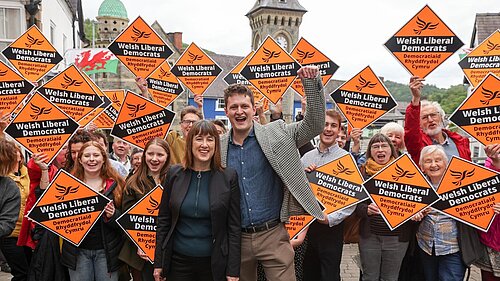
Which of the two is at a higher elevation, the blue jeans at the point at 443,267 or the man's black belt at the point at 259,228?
the man's black belt at the point at 259,228

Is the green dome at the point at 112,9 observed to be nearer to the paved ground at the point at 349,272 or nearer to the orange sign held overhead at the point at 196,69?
the orange sign held overhead at the point at 196,69

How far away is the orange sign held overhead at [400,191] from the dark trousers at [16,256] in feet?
13.5

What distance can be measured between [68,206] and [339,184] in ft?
9.55

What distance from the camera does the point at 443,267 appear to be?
4883mm

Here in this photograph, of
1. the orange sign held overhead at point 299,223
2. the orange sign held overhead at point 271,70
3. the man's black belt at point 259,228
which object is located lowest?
the orange sign held overhead at point 299,223

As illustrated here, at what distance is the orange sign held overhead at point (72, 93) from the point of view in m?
6.09

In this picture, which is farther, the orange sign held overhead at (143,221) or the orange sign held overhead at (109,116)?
the orange sign held overhead at (109,116)

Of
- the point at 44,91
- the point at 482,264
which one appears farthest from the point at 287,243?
the point at 44,91

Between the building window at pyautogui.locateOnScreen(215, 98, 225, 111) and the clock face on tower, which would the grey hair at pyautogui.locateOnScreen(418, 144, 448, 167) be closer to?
the building window at pyautogui.locateOnScreen(215, 98, 225, 111)

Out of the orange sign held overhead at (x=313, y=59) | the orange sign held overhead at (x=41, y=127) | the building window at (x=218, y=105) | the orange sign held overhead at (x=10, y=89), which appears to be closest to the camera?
the orange sign held overhead at (x=41, y=127)

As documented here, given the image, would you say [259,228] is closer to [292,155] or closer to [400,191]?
[292,155]

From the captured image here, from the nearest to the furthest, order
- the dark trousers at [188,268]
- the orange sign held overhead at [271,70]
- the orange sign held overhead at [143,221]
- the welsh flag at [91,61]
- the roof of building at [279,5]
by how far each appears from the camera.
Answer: the dark trousers at [188,268]
the orange sign held overhead at [143,221]
the orange sign held overhead at [271,70]
the welsh flag at [91,61]
the roof of building at [279,5]

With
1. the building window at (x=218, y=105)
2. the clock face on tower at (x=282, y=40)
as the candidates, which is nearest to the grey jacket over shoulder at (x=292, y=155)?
the building window at (x=218, y=105)

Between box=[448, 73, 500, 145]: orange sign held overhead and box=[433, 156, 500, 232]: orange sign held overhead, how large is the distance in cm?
51
